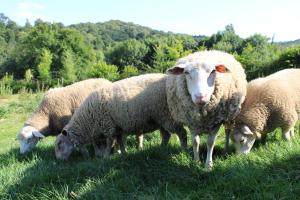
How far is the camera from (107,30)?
14062 centimetres

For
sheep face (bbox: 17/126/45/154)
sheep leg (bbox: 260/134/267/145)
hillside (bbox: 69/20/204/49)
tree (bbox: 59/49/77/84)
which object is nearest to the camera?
sheep leg (bbox: 260/134/267/145)

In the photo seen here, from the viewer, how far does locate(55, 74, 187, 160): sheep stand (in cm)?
669

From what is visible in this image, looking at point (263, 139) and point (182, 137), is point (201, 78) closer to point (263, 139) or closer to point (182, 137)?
point (182, 137)

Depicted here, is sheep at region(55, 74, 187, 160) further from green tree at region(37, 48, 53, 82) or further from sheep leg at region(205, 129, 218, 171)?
green tree at region(37, 48, 53, 82)

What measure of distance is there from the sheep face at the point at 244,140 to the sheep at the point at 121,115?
2.94 ft

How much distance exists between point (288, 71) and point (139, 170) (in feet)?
11.4

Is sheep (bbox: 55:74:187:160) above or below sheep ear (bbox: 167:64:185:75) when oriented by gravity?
below

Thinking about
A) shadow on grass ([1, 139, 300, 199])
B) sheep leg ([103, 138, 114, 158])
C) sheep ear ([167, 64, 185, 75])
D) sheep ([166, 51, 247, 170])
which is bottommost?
sheep leg ([103, 138, 114, 158])

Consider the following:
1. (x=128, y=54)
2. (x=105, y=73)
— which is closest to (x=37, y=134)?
(x=105, y=73)

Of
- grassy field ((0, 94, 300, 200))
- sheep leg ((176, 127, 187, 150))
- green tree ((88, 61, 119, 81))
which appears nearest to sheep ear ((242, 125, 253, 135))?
grassy field ((0, 94, 300, 200))

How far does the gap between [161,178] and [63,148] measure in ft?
9.64

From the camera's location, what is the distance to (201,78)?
16.5 ft

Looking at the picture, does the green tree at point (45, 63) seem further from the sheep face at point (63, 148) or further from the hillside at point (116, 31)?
the hillside at point (116, 31)

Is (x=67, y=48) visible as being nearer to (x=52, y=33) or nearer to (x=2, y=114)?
(x=52, y=33)
